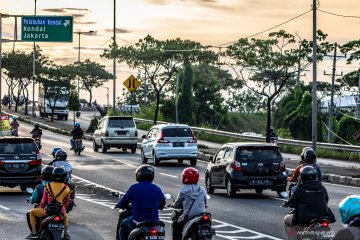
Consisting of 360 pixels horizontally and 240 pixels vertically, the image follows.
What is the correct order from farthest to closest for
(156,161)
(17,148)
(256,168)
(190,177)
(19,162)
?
(156,161) < (17,148) < (19,162) < (256,168) < (190,177)

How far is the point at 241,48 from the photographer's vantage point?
6184 centimetres

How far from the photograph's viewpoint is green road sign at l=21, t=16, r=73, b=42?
59.3 meters

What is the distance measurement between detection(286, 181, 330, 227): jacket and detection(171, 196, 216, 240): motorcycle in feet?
3.59

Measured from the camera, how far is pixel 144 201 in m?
12.0

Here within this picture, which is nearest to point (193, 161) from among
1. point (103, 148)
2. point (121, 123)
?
point (121, 123)

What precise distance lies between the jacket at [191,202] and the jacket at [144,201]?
0.68m

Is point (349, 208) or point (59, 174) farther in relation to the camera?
point (59, 174)

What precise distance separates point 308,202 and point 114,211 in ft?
37.5

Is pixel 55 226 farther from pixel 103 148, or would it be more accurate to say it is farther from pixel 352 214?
pixel 103 148

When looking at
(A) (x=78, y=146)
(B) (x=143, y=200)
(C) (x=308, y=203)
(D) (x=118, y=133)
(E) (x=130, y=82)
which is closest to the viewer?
(B) (x=143, y=200)

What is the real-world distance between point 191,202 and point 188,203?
42 millimetres

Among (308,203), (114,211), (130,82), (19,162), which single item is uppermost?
(130,82)

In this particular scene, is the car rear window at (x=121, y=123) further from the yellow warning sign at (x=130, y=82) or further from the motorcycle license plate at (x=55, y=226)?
the motorcycle license plate at (x=55, y=226)

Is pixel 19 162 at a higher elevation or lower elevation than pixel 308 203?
lower
